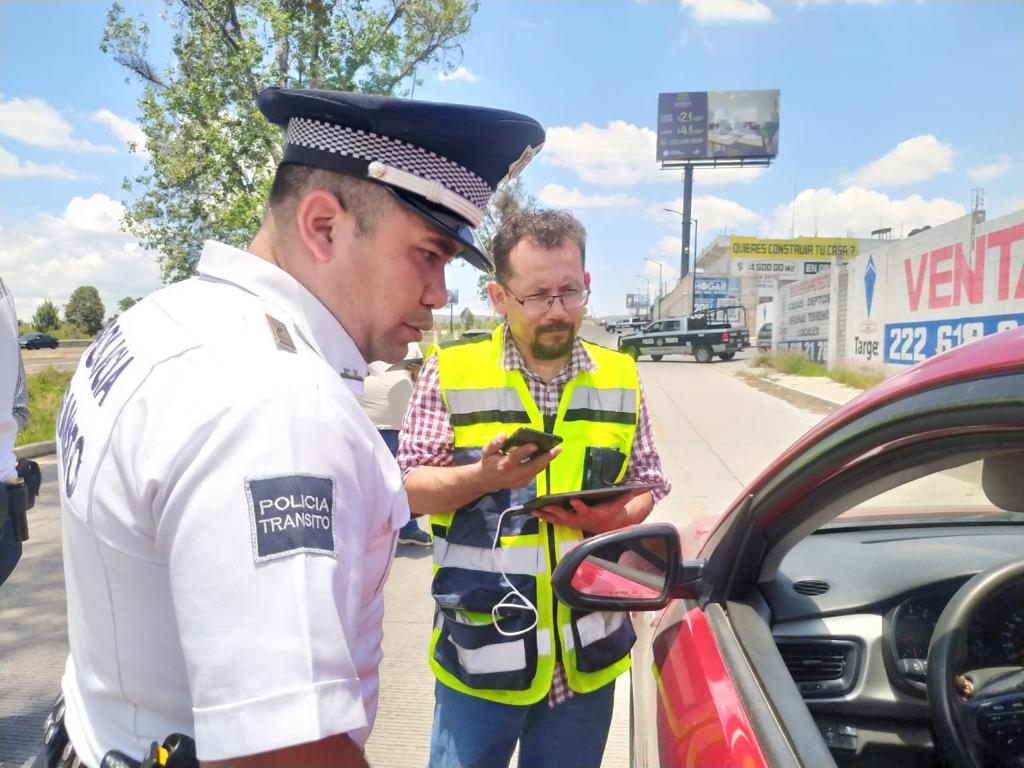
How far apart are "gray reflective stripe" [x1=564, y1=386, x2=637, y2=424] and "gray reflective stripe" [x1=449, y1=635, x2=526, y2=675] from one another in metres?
0.60

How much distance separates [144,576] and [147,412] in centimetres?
19

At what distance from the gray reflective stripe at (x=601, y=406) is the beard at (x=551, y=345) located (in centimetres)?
12

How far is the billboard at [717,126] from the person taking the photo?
6644 cm

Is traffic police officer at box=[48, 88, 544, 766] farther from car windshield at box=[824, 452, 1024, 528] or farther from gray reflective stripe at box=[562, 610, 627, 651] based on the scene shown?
car windshield at box=[824, 452, 1024, 528]

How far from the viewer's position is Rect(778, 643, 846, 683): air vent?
1.56 meters

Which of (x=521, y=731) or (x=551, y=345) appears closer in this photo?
(x=521, y=731)

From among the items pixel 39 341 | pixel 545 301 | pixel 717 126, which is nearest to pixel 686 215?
pixel 717 126

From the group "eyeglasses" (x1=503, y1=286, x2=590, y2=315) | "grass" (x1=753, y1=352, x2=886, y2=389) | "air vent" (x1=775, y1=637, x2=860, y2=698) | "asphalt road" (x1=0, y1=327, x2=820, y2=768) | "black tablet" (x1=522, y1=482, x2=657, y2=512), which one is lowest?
"asphalt road" (x1=0, y1=327, x2=820, y2=768)

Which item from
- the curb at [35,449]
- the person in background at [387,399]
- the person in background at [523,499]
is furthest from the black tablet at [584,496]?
the curb at [35,449]

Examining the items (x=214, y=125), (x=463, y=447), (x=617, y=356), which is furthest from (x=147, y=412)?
(x=214, y=125)

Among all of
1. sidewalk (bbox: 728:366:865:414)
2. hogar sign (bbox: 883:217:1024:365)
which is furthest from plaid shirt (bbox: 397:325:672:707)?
hogar sign (bbox: 883:217:1024:365)

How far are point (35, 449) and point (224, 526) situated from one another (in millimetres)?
11016

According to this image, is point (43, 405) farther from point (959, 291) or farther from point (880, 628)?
point (959, 291)

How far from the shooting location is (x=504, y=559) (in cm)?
185
